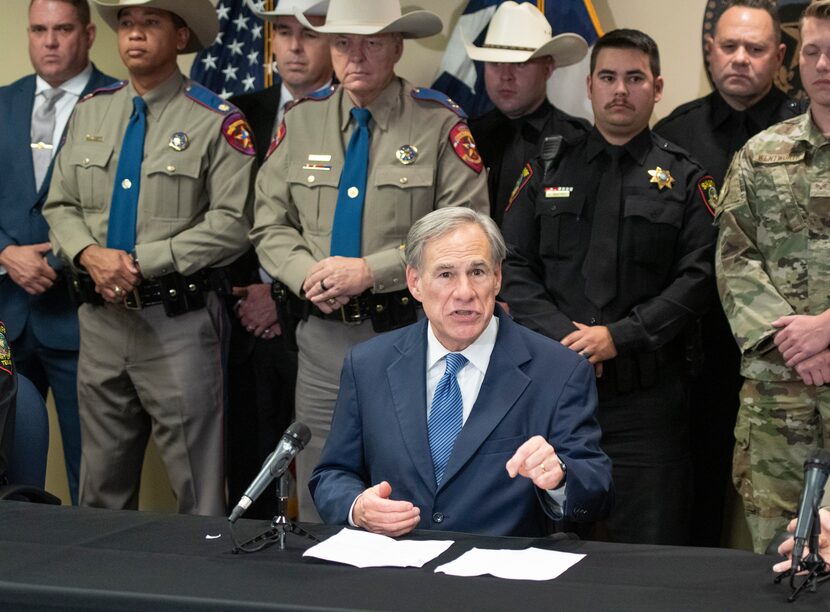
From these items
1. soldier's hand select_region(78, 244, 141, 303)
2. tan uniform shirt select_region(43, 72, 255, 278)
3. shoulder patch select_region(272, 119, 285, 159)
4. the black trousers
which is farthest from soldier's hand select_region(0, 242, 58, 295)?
the black trousers

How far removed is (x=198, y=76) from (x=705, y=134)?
2.34m

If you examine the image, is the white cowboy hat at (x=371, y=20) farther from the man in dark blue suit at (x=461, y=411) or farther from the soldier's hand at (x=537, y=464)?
the soldier's hand at (x=537, y=464)

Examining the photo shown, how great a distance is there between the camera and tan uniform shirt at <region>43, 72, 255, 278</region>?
14.0 ft

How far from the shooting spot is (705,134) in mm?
4289

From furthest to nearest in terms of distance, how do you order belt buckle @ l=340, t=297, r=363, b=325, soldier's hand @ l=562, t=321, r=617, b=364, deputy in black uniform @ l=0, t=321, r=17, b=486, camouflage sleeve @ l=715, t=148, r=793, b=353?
belt buckle @ l=340, t=297, r=363, b=325
soldier's hand @ l=562, t=321, r=617, b=364
camouflage sleeve @ l=715, t=148, r=793, b=353
deputy in black uniform @ l=0, t=321, r=17, b=486

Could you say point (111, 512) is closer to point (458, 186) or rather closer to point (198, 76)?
point (458, 186)

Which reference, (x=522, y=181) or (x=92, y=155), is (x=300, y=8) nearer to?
(x=92, y=155)

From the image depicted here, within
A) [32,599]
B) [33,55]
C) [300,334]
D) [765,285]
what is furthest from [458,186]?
[32,599]

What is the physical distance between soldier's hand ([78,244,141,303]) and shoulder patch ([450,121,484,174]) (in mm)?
1170

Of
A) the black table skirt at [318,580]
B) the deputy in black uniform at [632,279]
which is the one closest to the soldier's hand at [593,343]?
the deputy in black uniform at [632,279]

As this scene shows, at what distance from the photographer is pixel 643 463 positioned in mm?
3926

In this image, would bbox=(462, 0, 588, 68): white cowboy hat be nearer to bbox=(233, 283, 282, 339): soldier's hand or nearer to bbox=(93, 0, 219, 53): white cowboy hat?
bbox=(93, 0, 219, 53): white cowboy hat

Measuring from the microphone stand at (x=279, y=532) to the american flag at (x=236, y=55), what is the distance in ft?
11.0

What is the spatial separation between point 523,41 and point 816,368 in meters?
1.81
